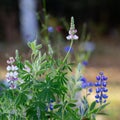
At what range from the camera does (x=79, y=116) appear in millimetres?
2713

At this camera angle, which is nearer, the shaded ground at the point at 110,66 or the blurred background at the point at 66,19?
the shaded ground at the point at 110,66

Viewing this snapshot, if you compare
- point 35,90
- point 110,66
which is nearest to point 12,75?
point 35,90

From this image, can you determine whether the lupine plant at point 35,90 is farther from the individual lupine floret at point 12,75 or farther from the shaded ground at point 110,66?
the shaded ground at point 110,66

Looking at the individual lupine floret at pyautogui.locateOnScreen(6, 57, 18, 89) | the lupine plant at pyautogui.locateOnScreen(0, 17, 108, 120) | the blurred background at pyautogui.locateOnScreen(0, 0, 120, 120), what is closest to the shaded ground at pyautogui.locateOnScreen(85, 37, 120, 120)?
the blurred background at pyautogui.locateOnScreen(0, 0, 120, 120)

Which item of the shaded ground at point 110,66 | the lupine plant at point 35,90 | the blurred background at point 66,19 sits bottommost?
the lupine plant at point 35,90

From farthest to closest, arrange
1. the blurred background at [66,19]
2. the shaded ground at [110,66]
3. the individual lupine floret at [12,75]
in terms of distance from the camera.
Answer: the blurred background at [66,19], the shaded ground at [110,66], the individual lupine floret at [12,75]

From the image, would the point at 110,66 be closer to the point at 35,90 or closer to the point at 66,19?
the point at 66,19

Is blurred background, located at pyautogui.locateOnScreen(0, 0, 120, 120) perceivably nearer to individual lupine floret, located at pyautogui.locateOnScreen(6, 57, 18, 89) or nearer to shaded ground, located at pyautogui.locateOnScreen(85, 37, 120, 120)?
shaded ground, located at pyautogui.locateOnScreen(85, 37, 120, 120)

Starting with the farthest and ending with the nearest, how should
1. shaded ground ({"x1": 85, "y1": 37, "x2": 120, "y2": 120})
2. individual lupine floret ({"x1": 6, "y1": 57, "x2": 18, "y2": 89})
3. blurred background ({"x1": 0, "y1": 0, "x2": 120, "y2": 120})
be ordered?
1. blurred background ({"x1": 0, "y1": 0, "x2": 120, "y2": 120})
2. shaded ground ({"x1": 85, "y1": 37, "x2": 120, "y2": 120})
3. individual lupine floret ({"x1": 6, "y1": 57, "x2": 18, "y2": 89})

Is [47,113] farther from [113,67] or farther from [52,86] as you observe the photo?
[113,67]

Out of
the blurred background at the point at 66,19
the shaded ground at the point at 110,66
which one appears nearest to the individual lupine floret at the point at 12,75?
the shaded ground at the point at 110,66

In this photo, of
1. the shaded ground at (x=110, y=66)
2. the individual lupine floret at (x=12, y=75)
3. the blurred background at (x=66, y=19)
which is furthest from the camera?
the blurred background at (x=66, y=19)

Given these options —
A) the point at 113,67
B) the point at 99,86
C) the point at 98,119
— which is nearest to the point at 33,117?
the point at 99,86

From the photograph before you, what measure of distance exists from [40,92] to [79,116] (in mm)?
281
